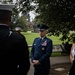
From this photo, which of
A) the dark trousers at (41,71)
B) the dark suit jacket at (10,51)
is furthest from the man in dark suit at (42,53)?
the dark suit jacket at (10,51)

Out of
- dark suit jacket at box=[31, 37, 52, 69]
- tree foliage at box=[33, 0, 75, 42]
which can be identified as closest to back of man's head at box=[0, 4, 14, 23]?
dark suit jacket at box=[31, 37, 52, 69]

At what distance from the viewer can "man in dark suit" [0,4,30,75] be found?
271 centimetres

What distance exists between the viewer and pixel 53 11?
1241 centimetres

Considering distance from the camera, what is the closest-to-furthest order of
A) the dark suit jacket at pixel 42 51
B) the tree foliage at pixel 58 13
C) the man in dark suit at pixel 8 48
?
the man in dark suit at pixel 8 48, the dark suit jacket at pixel 42 51, the tree foliage at pixel 58 13

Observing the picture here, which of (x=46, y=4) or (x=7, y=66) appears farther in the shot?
(x=46, y=4)

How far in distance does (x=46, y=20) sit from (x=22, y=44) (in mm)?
10587

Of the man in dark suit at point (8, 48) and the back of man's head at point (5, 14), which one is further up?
the back of man's head at point (5, 14)

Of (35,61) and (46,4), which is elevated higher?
(46,4)

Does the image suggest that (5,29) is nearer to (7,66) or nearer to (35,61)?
(7,66)

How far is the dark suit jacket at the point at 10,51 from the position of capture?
2.71m

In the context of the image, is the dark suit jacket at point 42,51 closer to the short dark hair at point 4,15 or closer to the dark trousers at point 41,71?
the dark trousers at point 41,71

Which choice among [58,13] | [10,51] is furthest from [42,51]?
[58,13]

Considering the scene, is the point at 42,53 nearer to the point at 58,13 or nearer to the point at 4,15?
the point at 4,15

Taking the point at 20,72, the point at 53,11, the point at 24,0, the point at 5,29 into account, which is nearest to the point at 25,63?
the point at 20,72
